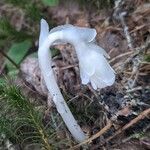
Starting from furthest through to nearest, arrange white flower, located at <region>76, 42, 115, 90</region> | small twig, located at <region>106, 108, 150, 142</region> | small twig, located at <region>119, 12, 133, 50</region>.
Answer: small twig, located at <region>119, 12, 133, 50</region> → small twig, located at <region>106, 108, 150, 142</region> → white flower, located at <region>76, 42, 115, 90</region>

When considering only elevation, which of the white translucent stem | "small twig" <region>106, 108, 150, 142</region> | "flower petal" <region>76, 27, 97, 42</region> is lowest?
"small twig" <region>106, 108, 150, 142</region>

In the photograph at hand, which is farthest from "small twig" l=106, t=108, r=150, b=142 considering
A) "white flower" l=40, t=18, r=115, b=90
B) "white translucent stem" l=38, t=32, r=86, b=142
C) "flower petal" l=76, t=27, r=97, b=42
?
"flower petal" l=76, t=27, r=97, b=42

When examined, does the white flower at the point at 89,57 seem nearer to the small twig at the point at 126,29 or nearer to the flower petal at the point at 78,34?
the flower petal at the point at 78,34

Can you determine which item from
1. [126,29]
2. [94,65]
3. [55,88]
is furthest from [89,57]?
[126,29]

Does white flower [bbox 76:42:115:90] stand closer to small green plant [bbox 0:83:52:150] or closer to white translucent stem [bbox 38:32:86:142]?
white translucent stem [bbox 38:32:86:142]

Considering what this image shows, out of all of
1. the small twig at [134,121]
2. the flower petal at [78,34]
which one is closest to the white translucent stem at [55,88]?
the flower petal at [78,34]

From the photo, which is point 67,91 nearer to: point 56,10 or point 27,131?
point 27,131

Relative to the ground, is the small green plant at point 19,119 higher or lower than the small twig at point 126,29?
lower

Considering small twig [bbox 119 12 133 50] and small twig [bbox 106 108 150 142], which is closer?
small twig [bbox 106 108 150 142]
